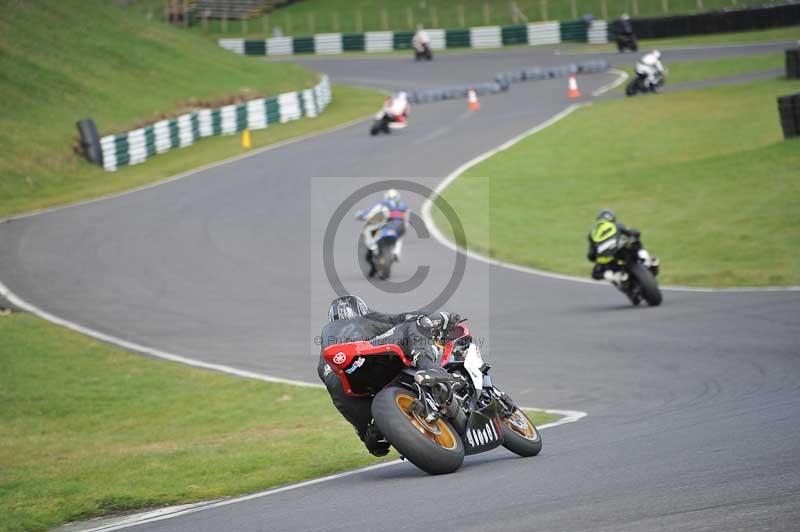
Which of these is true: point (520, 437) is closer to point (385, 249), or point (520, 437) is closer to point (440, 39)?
point (385, 249)

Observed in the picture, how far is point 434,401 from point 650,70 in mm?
36643

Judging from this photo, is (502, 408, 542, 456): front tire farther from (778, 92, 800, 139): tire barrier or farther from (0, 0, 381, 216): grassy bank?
(778, 92, 800, 139): tire barrier

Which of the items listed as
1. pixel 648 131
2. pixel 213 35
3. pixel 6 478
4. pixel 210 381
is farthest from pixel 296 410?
pixel 213 35

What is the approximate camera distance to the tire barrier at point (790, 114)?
96.0 ft

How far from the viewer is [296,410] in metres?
13.2

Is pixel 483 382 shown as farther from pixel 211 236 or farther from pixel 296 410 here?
pixel 211 236

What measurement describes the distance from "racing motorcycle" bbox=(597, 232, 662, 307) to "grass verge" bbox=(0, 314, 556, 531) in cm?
571

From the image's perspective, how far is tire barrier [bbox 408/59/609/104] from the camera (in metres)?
46.4

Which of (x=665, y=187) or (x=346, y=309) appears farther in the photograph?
(x=665, y=187)

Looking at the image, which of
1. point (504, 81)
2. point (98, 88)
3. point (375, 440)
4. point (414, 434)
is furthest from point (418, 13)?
point (414, 434)

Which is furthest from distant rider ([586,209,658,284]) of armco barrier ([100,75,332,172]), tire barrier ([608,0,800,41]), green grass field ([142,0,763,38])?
green grass field ([142,0,763,38])

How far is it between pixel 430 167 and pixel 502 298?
14.0m

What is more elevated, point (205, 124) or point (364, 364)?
point (205, 124)

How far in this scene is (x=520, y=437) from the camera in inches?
337
